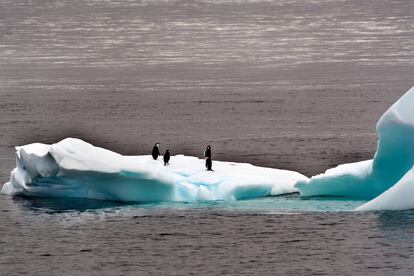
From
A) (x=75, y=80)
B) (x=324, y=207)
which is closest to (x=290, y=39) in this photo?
(x=75, y=80)

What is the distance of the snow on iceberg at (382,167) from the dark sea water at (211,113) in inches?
25.7

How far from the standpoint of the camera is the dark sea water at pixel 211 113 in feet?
131

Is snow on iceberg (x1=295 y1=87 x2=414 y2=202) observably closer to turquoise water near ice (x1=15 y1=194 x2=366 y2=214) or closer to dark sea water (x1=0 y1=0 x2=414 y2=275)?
turquoise water near ice (x1=15 y1=194 x2=366 y2=214)

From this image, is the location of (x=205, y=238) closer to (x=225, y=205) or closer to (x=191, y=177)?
(x=225, y=205)

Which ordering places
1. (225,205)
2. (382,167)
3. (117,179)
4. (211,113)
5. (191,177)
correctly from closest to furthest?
(382,167) → (117,179) → (225,205) → (191,177) → (211,113)

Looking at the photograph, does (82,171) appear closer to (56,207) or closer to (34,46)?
(56,207)

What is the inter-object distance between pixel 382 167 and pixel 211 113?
113 ft

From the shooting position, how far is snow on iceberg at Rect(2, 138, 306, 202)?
1745 inches

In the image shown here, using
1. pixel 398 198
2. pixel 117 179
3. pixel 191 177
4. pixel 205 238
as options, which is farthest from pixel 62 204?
pixel 398 198

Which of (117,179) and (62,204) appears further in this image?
(62,204)

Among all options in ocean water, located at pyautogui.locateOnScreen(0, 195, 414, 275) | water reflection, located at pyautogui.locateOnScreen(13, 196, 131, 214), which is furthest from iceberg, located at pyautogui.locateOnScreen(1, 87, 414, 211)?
ocean water, located at pyautogui.locateOnScreen(0, 195, 414, 275)

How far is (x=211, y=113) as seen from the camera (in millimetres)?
77875

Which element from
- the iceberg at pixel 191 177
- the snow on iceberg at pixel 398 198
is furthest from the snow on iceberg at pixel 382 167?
the snow on iceberg at pixel 398 198

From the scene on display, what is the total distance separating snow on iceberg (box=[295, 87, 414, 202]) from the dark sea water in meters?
0.65
